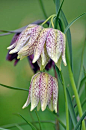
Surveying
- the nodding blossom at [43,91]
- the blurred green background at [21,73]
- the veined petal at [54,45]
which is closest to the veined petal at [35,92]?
the nodding blossom at [43,91]

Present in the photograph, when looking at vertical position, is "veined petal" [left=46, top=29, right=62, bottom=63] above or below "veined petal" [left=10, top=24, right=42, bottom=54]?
below

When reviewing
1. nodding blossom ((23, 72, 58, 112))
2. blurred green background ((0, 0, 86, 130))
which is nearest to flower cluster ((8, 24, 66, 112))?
nodding blossom ((23, 72, 58, 112))

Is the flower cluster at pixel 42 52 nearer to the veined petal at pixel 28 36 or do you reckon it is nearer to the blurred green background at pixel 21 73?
the veined petal at pixel 28 36

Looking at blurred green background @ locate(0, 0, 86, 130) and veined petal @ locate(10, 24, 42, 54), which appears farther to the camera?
blurred green background @ locate(0, 0, 86, 130)

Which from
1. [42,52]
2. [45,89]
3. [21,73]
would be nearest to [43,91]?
[45,89]

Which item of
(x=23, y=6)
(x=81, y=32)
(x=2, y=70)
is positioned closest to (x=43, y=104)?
(x=81, y=32)

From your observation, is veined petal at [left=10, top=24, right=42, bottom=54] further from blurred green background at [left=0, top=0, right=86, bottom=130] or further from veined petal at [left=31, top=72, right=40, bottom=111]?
blurred green background at [left=0, top=0, right=86, bottom=130]
